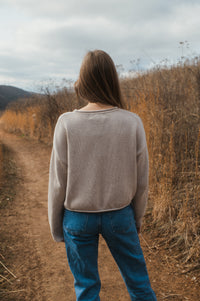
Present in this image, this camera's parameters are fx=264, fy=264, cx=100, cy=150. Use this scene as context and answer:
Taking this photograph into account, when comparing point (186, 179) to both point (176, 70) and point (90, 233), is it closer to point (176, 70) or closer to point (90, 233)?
point (90, 233)

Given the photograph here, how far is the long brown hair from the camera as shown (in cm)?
127

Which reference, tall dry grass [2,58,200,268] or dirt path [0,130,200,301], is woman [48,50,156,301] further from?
tall dry grass [2,58,200,268]

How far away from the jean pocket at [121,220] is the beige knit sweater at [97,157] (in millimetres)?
34

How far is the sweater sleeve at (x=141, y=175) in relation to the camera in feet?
4.37

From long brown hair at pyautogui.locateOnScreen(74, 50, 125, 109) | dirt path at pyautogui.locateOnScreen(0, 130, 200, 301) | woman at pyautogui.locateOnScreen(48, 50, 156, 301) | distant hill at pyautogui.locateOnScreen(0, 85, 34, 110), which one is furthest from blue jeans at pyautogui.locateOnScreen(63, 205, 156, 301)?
distant hill at pyautogui.locateOnScreen(0, 85, 34, 110)

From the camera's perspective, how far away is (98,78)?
4.22 ft

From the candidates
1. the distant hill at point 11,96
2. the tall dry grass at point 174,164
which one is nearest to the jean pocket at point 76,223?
the tall dry grass at point 174,164

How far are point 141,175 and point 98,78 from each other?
1.80ft

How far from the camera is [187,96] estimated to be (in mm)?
4609

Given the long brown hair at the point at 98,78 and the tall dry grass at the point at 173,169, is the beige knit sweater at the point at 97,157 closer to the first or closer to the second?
the long brown hair at the point at 98,78

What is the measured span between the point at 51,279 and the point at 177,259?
4.21 feet

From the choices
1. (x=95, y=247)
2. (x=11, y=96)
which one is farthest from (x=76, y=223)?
(x=11, y=96)

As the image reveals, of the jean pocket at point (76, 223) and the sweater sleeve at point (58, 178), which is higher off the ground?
the sweater sleeve at point (58, 178)

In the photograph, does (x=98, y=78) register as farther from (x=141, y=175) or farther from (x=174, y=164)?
(x=174, y=164)
